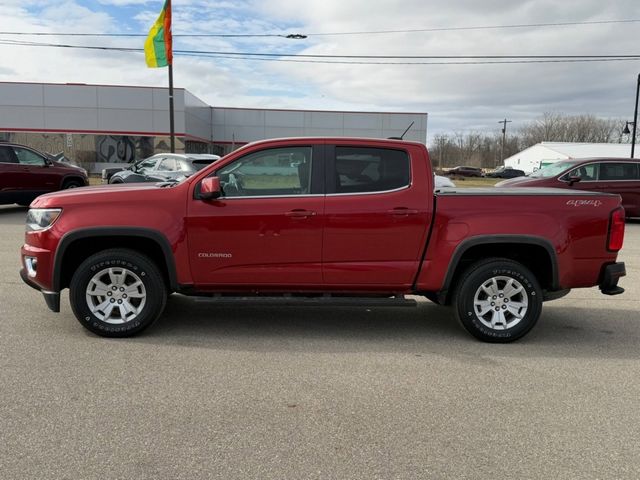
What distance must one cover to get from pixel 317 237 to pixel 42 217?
2488 millimetres

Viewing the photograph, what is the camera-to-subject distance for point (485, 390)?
3992 mm

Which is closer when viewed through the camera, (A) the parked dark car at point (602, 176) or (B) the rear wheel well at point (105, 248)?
(B) the rear wheel well at point (105, 248)

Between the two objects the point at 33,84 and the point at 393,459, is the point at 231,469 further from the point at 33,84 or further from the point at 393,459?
the point at 33,84

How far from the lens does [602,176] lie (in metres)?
14.8

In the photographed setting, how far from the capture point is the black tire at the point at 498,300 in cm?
498

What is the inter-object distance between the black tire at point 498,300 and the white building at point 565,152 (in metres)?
68.8

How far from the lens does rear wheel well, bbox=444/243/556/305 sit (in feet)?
16.6

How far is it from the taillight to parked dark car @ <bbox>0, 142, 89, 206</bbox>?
45.7 feet

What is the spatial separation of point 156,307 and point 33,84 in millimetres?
37815

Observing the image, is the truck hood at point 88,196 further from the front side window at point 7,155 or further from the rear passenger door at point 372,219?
the front side window at point 7,155

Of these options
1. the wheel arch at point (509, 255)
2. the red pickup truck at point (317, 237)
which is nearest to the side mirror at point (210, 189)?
the red pickup truck at point (317, 237)

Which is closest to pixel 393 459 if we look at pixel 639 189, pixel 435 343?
pixel 435 343

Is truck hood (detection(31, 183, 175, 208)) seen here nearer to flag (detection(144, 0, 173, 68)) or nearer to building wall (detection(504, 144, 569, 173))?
flag (detection(144, 0, 173, 68))

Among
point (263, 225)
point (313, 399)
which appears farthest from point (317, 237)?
point (313, 399)
